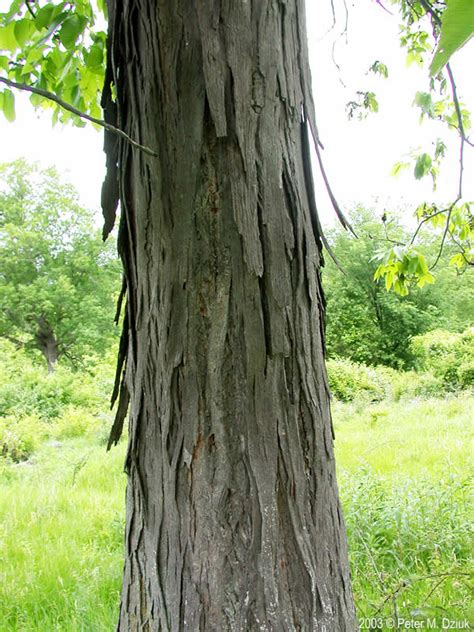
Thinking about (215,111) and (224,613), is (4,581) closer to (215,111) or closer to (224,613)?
(224,613)

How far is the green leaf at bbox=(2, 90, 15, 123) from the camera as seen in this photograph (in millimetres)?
2078

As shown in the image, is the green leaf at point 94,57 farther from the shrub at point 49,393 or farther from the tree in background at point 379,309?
the tree in background at point 379,309

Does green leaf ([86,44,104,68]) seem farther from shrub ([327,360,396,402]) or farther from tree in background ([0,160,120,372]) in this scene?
tree in background ([0,160,120,372])

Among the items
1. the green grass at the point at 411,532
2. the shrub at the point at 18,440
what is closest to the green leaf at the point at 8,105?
the green grass at the point at 411,532

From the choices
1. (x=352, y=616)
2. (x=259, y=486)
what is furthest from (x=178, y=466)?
(x=352, y=616)

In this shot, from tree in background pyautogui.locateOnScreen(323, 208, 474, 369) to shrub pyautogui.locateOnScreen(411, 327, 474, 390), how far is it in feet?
35.9

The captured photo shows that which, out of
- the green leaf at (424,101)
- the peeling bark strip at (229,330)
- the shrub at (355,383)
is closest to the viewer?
the peeling bark strip at (229,330)

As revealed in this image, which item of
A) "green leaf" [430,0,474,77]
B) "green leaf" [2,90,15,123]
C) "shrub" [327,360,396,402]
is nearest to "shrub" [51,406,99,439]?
"shrub" [327,360,396,402]

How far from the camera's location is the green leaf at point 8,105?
2.08 meters

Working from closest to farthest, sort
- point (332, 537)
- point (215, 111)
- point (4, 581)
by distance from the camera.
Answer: point (215, 111)
point (332, 537)
point (4, 581)

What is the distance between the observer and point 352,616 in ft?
4.19

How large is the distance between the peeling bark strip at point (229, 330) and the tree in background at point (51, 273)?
2875 cm

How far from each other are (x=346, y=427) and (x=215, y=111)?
7.44 m

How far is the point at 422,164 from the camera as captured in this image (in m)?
2.65
